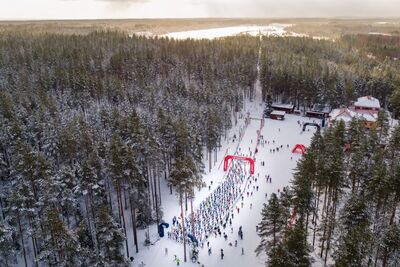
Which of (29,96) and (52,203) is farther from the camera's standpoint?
(29,96)

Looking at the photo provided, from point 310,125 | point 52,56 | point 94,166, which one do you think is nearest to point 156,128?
point 94,166

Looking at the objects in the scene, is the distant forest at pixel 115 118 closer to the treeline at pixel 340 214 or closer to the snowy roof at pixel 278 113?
the treeline at pixel 340 214

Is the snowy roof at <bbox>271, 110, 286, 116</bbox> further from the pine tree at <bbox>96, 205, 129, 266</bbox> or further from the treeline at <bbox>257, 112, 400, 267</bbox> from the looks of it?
the pine tree at <bbox>96, 205, 129, 266</bbox>

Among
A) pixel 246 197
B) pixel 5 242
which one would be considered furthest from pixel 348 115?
pixel 5 242

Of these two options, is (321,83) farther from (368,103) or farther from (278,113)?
(278,113)

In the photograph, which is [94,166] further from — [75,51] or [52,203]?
[75,51]

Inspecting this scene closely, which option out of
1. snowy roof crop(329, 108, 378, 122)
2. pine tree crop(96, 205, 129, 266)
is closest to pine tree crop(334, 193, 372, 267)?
pine tree crop(96, 205, 129, 266)
